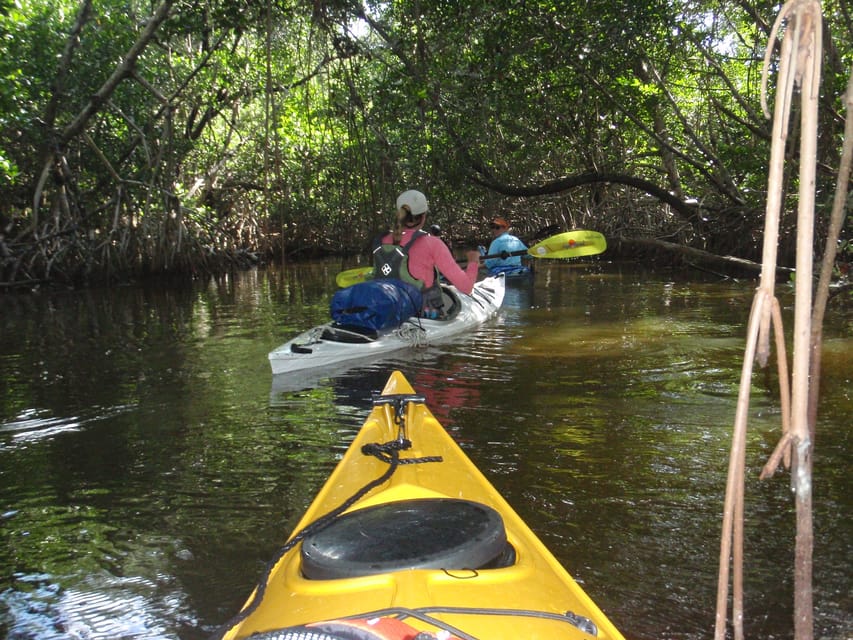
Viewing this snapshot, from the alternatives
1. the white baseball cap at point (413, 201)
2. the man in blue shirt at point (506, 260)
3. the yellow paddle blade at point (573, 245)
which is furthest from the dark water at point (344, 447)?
the man in blue shirt at point (506, 260)

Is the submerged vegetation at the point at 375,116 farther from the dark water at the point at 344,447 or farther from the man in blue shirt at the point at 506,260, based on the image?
the man in blue shirt at the point at 506,260

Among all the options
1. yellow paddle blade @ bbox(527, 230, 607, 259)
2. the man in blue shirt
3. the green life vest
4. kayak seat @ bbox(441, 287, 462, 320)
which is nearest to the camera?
the green life vest

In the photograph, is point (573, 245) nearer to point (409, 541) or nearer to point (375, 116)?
point (375, 116)

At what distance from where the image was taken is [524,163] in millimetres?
14891

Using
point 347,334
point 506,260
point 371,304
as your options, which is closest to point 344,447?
point 347,334

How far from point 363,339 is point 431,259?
945mm

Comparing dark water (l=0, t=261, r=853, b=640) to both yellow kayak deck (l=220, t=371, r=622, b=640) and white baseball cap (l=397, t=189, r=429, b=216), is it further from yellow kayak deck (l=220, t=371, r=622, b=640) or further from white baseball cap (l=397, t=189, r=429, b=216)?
white baseball cap (l=397, t=189, r=429, b=216)

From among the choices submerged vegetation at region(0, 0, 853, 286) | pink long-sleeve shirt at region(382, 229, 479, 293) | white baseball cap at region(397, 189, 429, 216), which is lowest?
pink long-sleeve shirt at region(382, 229, 479, 293)

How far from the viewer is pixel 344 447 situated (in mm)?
3980

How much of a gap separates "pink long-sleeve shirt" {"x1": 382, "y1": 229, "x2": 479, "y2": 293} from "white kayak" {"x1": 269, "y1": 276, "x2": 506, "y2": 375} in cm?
45

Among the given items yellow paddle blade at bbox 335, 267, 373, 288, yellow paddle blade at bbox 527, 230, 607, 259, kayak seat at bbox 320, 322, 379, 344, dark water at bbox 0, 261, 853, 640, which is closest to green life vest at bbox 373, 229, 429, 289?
kayak seat at bbox 320, 322, 379, 344

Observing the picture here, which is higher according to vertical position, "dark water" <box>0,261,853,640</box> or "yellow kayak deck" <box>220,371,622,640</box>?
"yellow kayak deck" <box>220,371,622,640</box>

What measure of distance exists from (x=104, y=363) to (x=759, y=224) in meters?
8.18

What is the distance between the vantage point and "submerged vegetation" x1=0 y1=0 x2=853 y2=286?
314 inches
